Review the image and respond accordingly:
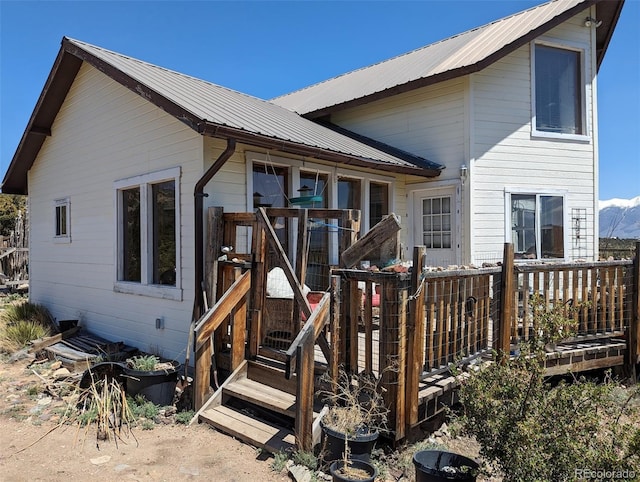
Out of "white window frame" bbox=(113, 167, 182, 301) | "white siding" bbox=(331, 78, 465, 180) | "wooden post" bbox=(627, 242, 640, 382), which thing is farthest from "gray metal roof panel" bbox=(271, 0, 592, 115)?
"white window frame" bbox=(113, 167, 182, 301)

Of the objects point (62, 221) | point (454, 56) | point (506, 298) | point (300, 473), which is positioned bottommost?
point (300, 473)

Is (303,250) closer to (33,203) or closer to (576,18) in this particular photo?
(576,18)

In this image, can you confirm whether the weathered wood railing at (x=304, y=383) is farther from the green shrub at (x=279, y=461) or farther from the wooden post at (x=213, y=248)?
the wooden post at (x=213, y=248)

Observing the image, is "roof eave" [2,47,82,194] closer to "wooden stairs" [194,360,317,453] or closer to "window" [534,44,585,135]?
"wooden stairs" [194,360,317,453]

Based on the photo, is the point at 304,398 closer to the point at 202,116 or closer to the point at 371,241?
the point at 371,241

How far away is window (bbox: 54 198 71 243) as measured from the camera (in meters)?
9.48

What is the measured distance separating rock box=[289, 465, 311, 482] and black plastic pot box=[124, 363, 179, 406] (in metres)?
2.40

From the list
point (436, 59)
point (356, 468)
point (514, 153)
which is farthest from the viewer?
point (436, 59)

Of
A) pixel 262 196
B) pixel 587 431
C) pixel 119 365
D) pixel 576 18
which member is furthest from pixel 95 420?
pixel 576 18

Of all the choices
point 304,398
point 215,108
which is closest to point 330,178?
point 215,108

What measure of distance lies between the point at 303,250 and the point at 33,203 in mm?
9359

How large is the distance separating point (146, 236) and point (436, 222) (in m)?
5.48

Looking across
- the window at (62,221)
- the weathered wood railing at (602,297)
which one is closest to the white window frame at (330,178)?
the weathered wood railing at (602,297)

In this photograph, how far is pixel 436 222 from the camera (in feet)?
29.6
